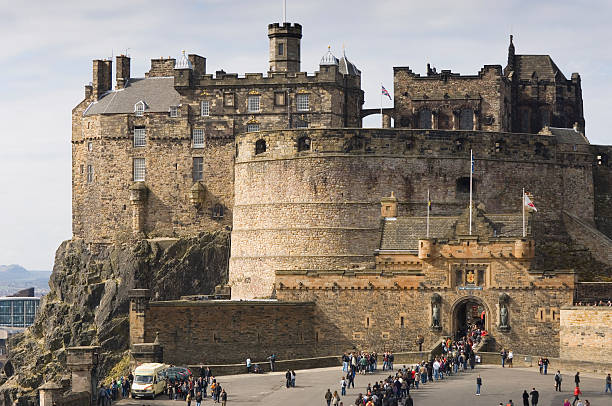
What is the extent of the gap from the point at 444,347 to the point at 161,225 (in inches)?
950

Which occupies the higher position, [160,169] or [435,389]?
[160,169]

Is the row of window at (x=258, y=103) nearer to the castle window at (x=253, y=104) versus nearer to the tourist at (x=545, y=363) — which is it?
the castle window at (x=253, y=104)

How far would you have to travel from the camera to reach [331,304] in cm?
5688

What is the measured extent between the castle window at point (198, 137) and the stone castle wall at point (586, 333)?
Result: 2587cm

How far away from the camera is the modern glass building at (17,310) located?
7372 inches

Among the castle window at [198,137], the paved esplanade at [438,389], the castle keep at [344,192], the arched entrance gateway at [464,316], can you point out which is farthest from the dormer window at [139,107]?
the paved esplanade at [438,389]

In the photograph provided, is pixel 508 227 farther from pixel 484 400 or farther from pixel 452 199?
pixel 484 400

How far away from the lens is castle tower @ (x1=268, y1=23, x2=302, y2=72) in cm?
7281

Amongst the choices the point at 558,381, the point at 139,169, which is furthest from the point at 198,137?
the point at 558,381

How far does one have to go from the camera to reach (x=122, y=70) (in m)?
79.1

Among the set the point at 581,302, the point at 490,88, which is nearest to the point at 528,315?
the point at 581,302

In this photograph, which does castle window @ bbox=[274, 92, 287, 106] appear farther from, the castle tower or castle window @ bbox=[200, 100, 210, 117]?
castle window @ bbox=[200, 100, 210, 117]

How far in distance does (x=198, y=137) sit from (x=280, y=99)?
208 inches

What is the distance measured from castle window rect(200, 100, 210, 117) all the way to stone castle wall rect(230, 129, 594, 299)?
5.51m
